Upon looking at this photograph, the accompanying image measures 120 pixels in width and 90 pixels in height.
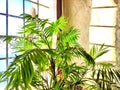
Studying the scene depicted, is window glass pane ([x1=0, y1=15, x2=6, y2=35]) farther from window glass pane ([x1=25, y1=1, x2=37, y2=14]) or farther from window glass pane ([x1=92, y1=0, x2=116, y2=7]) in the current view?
window glass pane ([x1=92, y1=0, x2=116, y2=7])

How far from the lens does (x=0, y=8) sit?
181 cm

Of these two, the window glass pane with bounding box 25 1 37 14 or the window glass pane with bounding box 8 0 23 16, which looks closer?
the window glass pane with bounding box 8 0 23 16

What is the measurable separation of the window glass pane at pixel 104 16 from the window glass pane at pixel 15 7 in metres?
0.75

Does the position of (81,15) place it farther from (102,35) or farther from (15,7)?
(15,7)

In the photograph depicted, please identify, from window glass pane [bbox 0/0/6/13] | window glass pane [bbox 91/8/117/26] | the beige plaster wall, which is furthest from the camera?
the beige plaster wall

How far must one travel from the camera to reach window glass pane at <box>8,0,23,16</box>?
194 centimetres

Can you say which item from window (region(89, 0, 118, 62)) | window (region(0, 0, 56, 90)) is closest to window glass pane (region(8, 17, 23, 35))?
window (region(0, 0, 56, 90))

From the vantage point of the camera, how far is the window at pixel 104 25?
2.13m

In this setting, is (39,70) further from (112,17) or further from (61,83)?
(112,17)

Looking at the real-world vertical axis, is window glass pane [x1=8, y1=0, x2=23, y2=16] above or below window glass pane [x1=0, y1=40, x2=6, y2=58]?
above

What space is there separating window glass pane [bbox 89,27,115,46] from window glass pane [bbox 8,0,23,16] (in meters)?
0.77

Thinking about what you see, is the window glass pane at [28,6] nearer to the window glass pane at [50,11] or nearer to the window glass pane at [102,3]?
the window glass pane at [50,11]

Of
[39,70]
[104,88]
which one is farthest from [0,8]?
[104,88]

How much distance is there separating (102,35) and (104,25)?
0.10 m
